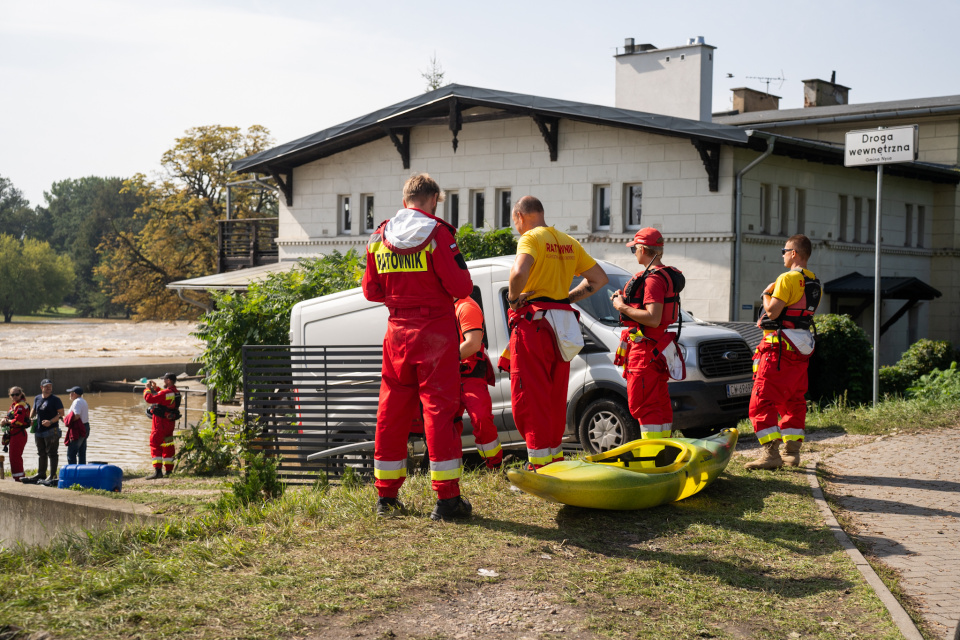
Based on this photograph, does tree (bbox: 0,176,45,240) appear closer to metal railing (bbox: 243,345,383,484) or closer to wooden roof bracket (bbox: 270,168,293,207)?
wooden roof bracket (bbox: 270,168,293,207)

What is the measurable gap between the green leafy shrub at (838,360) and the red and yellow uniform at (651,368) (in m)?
7.47

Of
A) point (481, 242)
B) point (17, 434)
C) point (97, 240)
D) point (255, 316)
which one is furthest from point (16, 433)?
point (97, 240)

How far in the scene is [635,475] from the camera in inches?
234

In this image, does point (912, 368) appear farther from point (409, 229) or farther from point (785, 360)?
point (409, 229)

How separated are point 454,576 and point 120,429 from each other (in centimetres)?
2408

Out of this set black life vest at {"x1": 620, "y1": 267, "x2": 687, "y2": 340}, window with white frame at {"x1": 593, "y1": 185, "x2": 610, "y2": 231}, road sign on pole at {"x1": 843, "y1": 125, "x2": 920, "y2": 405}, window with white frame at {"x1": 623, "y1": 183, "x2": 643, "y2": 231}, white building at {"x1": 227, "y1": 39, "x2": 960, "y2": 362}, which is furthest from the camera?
window with white frame at {"x1": 593, "y1": 185, "x2": 610, "y2": 231}

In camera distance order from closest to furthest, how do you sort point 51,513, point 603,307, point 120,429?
point 51,513
point 603,307
point 120,429

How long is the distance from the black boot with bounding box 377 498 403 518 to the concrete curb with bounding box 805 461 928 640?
2.66 meters

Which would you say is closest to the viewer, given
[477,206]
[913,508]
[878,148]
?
[913,508]

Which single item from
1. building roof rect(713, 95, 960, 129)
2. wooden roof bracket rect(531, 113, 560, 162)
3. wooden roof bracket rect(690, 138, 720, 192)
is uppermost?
building roof rect(713, 95, 960, 129)

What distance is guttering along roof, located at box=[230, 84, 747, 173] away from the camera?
61.8 ft

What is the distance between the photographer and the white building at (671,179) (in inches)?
775

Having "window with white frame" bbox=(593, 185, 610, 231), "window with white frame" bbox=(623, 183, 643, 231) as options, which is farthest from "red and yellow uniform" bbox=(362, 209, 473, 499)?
"window with white frame" bbox=(593, 185, 610, 231)

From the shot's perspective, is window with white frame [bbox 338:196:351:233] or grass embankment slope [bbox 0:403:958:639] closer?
grass embankment slope [bbox 0:403:958:639]
